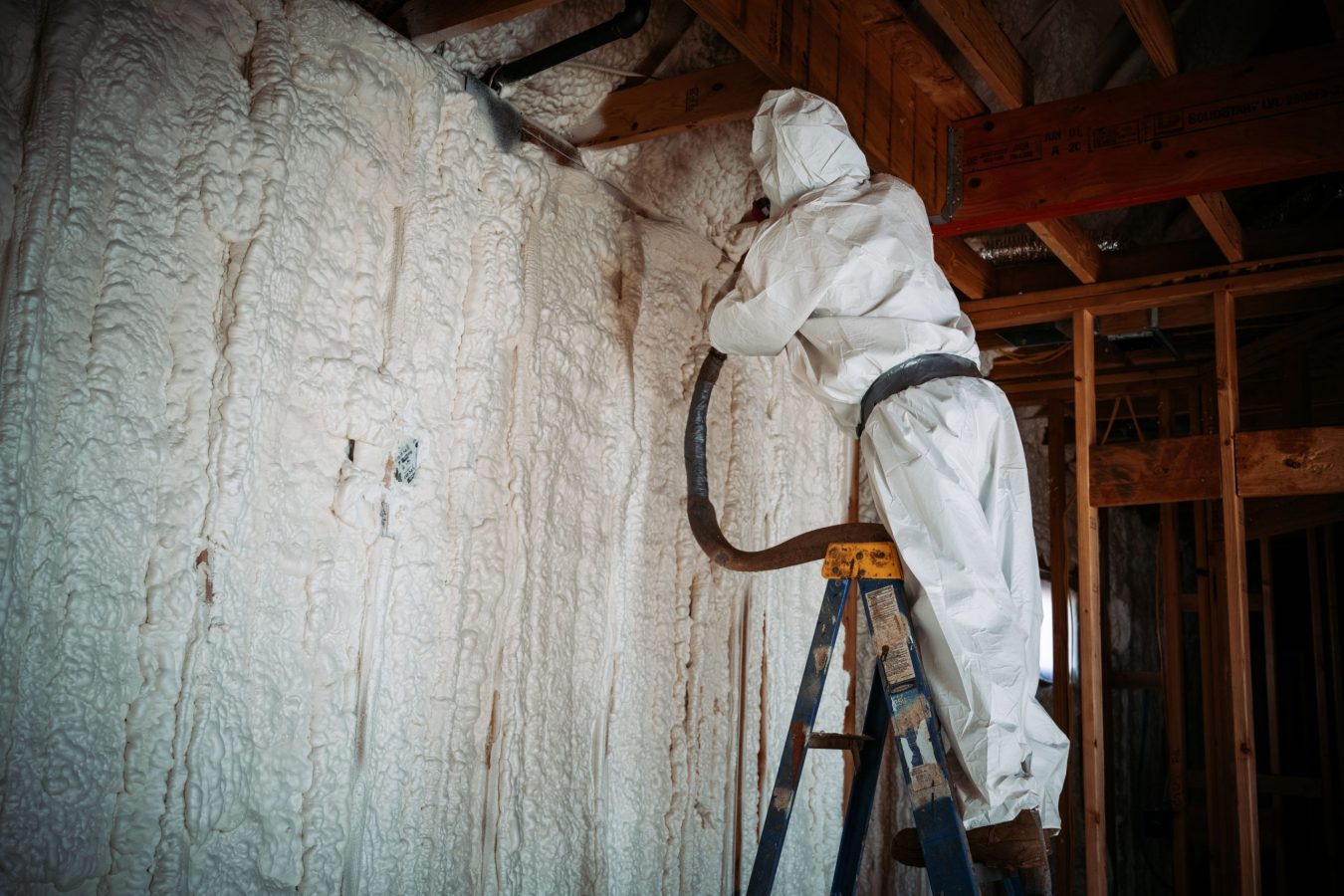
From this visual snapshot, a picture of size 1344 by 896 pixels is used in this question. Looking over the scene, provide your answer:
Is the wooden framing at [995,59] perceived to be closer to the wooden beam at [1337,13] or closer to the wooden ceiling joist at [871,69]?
the wooden ceiling joist at [871,69]

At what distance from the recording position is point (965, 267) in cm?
328

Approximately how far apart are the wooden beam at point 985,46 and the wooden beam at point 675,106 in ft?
1.25

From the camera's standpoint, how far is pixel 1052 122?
8.02 ft

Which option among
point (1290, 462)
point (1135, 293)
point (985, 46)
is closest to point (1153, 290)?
point (1135, 293)

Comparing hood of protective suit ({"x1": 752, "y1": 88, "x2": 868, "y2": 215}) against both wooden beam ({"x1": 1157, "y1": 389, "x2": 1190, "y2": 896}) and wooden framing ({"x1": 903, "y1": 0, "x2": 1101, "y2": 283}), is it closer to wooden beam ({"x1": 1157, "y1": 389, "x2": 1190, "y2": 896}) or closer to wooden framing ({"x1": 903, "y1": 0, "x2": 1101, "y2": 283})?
wooden framing ({"x1": 903, "y1": 0, "x2": 1101, "y2": 283})

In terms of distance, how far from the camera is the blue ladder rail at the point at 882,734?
1581 millimetres

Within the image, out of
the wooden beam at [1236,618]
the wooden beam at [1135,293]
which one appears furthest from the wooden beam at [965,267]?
the wooden beam at [1236,618]

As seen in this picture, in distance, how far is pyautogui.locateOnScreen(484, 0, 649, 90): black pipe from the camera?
1.94m

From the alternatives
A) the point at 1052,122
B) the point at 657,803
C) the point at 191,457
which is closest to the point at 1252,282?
the point at 1052,122

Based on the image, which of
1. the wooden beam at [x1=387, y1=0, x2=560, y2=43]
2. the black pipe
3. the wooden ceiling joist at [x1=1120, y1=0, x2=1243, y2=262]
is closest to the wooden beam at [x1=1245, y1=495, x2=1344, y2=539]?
the wooden ceiling joist at [x1=1120, y1=0, x2=1243, y2=262]

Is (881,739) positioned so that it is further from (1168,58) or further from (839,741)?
(1168,58)

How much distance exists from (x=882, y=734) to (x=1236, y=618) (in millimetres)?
1404

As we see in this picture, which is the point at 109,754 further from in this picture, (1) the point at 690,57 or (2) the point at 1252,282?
(2) the point at 1252,282

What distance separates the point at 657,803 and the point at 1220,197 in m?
2.11
